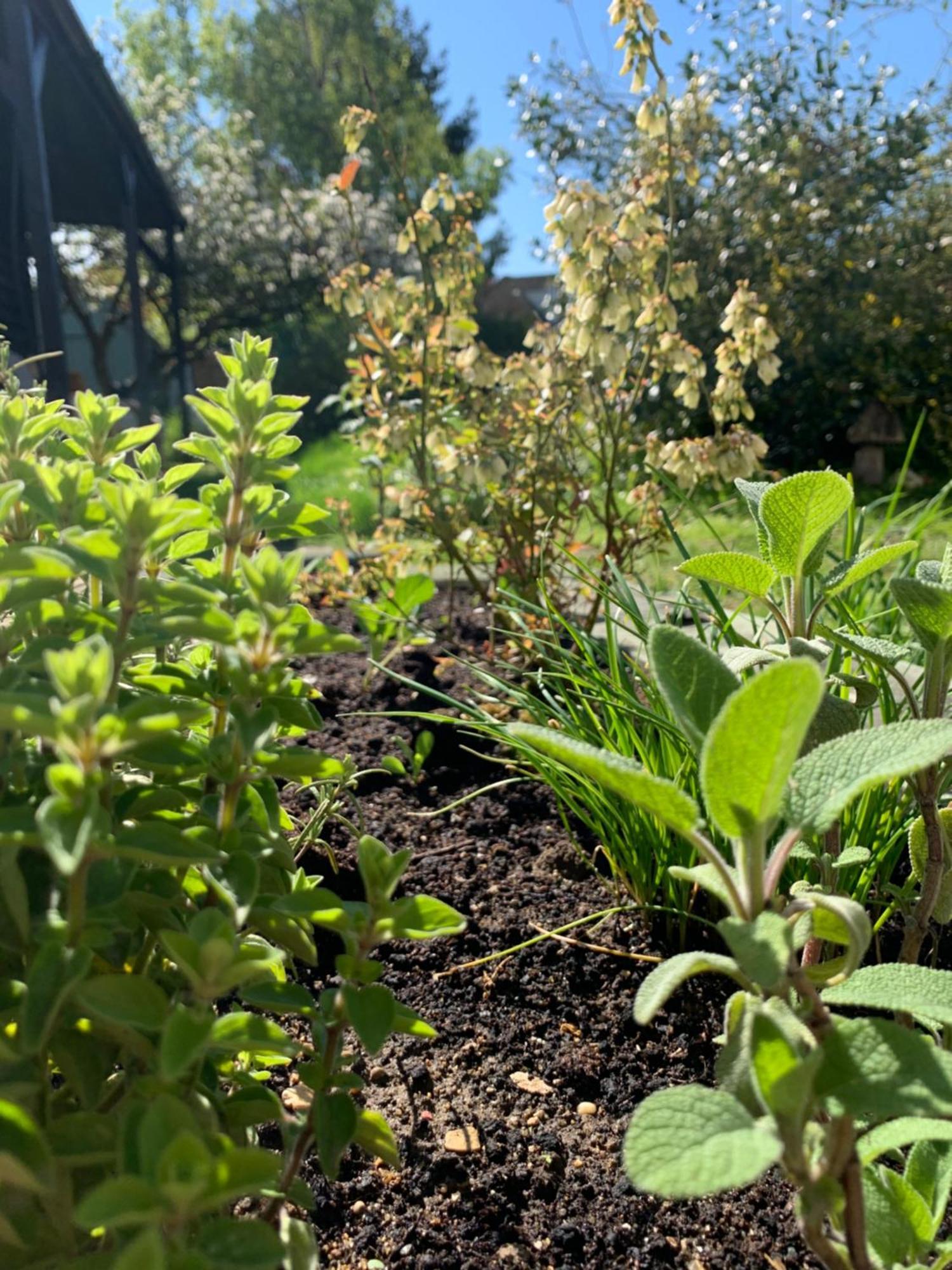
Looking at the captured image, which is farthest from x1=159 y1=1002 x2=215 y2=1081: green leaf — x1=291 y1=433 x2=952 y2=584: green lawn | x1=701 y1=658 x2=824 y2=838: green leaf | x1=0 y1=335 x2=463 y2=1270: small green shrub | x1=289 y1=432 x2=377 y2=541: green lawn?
x1=289 y1=432 x2=377 y2=541: green lawn

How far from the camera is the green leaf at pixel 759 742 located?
1.79 ft

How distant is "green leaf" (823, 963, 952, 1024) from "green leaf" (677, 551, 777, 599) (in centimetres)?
36

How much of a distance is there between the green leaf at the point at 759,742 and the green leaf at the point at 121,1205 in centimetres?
38

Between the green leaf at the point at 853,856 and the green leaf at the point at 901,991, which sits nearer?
the green leaf at the point at 901,991

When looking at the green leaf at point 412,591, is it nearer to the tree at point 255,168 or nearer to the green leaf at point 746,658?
the green leaf at point 746,658

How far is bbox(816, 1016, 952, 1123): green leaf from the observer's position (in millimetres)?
539

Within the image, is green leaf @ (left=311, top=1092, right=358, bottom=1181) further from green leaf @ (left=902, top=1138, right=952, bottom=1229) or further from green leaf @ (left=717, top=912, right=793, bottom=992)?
green leaf @ (left=902, top=1138, right=952, bottom=1229)

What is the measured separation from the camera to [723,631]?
1395mm

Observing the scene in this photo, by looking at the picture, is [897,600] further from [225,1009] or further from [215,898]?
[225,1009]

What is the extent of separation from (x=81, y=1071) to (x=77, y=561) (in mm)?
351

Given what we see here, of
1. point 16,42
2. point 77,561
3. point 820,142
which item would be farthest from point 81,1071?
point 820,142

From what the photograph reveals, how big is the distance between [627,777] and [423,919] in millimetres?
205

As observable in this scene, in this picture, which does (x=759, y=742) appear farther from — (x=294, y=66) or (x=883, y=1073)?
(x=294, y=66)

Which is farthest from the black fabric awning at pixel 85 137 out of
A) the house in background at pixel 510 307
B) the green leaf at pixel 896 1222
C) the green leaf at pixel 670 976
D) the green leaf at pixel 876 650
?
the green leaf at pixel 896 1222
